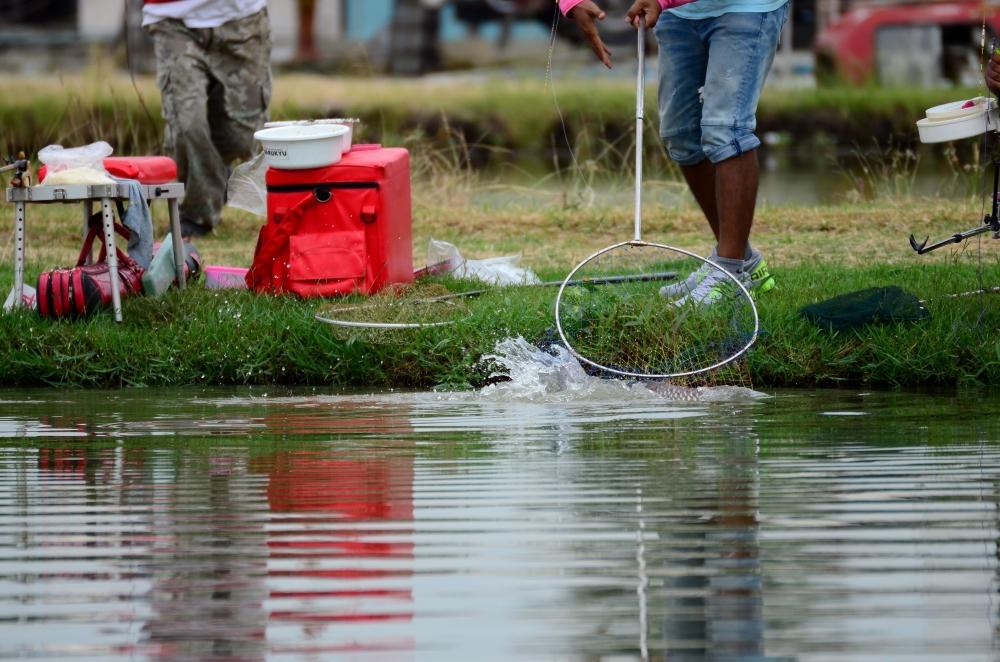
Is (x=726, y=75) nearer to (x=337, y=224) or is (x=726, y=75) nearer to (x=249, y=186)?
(x=337, y=224)

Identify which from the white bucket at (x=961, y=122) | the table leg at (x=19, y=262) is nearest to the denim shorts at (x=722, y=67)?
the white bucket at (x=961, y=122)

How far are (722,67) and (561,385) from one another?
1386 millimetres

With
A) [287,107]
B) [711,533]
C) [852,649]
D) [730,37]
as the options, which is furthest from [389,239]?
[287,107]

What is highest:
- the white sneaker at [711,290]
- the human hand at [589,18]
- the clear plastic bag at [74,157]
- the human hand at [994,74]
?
the human hand at [589,18]

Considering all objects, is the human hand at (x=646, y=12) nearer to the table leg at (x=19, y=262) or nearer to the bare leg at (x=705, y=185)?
the bare leg at (x=705, y=185)

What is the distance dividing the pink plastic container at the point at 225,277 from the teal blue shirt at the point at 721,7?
6.75 ft

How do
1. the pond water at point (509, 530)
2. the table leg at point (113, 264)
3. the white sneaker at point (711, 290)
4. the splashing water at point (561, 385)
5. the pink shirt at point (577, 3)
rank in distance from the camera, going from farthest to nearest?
the table leg at point (113, 264), the pink shirt at point (577, 3), the white sneaker at point (711, 290), the splashing water at point (561, 385), the pond water at point (509, 530)

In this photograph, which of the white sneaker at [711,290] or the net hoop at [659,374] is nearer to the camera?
the net hoop at [659,374]

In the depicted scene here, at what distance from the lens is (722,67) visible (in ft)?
20.1

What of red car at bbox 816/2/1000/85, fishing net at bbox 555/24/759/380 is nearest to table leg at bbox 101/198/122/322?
fishing net at bbox 555/24/759/380

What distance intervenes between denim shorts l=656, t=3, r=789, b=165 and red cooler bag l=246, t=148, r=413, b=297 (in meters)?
1.23

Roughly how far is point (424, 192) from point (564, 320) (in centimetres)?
548

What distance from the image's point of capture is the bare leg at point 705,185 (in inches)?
257

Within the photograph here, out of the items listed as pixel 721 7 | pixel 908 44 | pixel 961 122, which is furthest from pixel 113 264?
pixel 908 44
